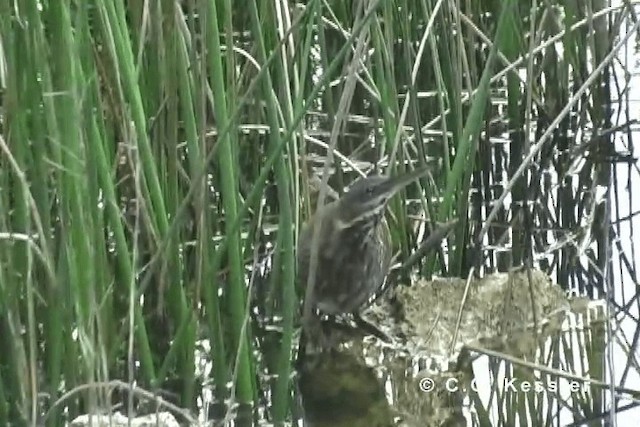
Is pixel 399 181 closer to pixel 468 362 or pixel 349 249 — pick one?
pixel 349 249

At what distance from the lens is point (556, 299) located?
3283mm

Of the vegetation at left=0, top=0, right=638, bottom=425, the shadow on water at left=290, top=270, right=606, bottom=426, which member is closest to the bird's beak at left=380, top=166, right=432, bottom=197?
the vegetation at left=0, top=0, right=638, bottom=425

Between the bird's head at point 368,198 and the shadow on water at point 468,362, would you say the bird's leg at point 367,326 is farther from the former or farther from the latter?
the bird's head at point 368,198

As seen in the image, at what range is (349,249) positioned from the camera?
10.2 ft

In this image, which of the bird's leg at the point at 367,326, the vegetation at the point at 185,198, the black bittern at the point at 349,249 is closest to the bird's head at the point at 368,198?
the black bittern at the point at 349,249

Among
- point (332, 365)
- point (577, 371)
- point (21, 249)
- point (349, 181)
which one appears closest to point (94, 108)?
point (21, 249)

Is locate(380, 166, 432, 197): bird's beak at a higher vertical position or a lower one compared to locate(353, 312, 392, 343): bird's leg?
higher

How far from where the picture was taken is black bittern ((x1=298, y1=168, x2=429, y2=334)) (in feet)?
10.1

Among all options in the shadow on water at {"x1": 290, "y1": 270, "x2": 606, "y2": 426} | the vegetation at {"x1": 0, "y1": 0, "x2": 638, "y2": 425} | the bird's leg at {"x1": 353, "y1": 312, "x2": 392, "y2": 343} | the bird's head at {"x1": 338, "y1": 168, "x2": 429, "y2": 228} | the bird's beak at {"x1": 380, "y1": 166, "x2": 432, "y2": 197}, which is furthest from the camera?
the bird's leg at {"x1": 353, "y1": 312, "x2": 392, "y2": 343}

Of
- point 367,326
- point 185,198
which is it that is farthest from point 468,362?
point 185,198

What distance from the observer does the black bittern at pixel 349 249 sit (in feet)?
10.1

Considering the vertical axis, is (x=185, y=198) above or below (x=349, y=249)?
above

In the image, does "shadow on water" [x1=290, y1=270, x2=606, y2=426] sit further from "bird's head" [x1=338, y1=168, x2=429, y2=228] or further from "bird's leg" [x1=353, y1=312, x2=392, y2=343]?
"bird's head" [x1=338, y1=168, x2=429, y2=228]

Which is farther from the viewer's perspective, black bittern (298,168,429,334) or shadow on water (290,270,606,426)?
black bittern (298,168,429,334)
